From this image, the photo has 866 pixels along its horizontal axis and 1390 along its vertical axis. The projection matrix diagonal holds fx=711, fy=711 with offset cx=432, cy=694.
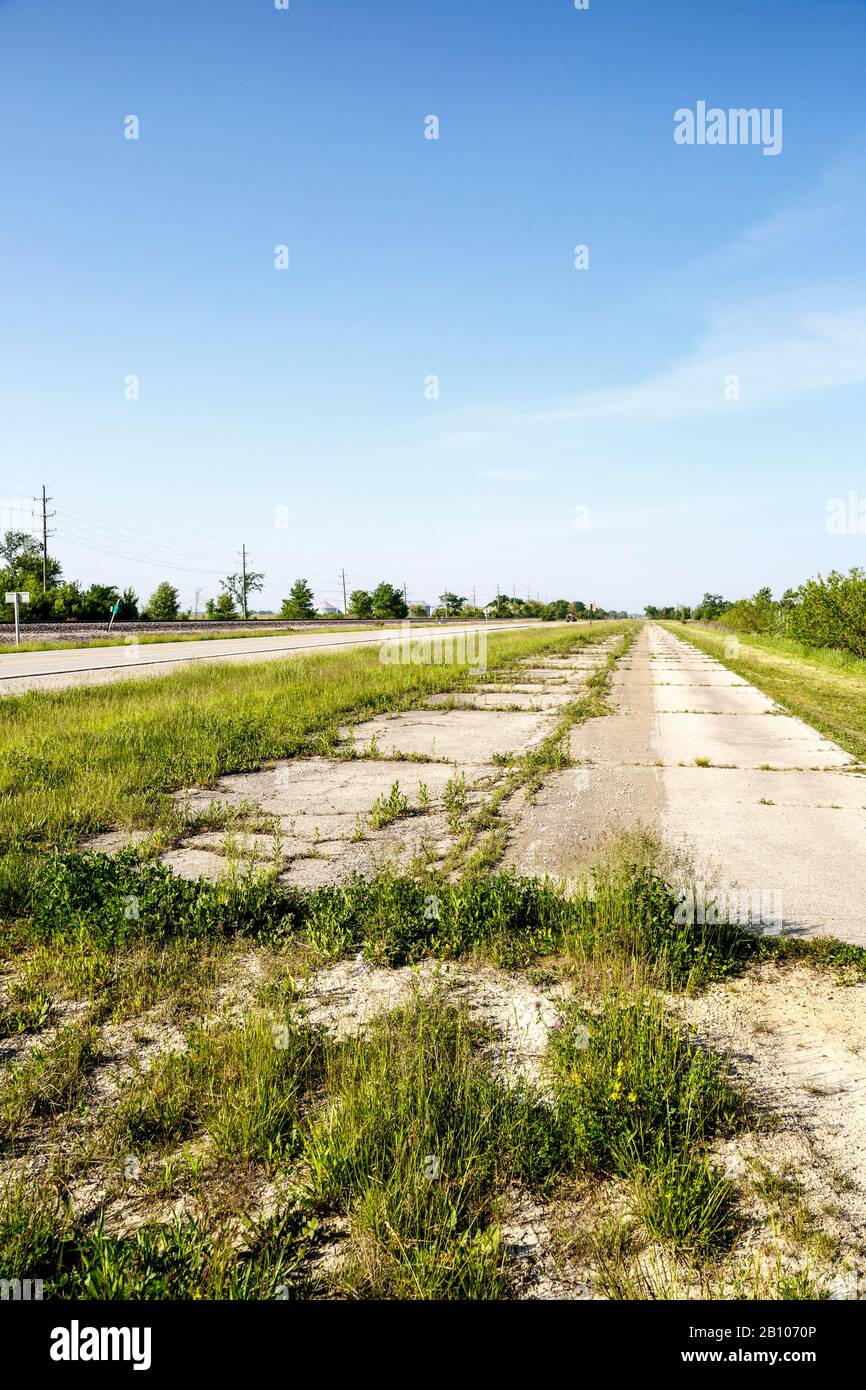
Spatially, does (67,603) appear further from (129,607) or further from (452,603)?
(452,603)

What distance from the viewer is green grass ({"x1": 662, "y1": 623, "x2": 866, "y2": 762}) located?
40.5ft

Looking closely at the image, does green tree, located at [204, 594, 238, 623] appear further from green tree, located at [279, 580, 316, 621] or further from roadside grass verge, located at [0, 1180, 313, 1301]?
roadside grass verge, located at [0, 1180, 313, 1301]

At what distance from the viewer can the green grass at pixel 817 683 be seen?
1236 centimetres

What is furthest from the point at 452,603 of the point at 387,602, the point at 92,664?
the point at 92,664

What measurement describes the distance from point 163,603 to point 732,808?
231ft

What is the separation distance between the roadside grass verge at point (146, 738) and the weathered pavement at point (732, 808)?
12.4ft

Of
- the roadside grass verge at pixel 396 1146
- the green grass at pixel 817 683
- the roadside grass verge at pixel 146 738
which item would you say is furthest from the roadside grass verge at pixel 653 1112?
the green grass at pixel 817 683

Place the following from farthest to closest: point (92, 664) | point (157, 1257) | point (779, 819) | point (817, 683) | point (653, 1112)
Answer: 1. point (92, 664)
2. point (817, 683)
3. point (779, 819)
4. point (653, 1112)
5. point (157, 1257)

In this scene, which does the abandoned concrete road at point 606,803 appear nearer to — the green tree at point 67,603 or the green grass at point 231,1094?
the green grass at point 231,1094

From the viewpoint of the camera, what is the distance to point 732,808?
285 inches

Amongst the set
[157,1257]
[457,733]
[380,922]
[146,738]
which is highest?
[146,738]

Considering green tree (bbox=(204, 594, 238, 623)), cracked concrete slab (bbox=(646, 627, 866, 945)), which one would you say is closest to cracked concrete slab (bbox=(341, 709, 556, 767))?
cracked concrete slab (bbox=(646, 627, 866, 945))

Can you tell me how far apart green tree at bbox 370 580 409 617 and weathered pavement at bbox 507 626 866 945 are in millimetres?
91171
